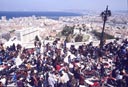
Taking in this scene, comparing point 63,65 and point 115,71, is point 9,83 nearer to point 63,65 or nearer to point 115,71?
point 63,65

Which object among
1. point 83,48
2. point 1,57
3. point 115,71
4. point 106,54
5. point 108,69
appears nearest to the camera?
point 115,71

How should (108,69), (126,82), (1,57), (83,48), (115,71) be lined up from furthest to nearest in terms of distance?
(83,48)
(1,57)
(108,69)
(115,71)
(126,82)

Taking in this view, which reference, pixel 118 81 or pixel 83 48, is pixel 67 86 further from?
pixel 83 48

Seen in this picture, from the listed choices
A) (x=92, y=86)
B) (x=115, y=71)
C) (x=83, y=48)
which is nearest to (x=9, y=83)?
A: (x=92, y=86)

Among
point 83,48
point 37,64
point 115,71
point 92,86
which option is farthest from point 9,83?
point 83,48

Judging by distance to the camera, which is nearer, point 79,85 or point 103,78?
point 79,85

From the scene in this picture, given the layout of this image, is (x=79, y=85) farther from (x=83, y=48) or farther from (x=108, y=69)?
(x=83, y=48)

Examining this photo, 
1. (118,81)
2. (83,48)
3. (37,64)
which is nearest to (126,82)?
(118,81)

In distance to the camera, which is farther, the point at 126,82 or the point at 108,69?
the point at 108,69

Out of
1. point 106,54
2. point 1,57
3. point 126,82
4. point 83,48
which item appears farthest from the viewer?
point 83,48
